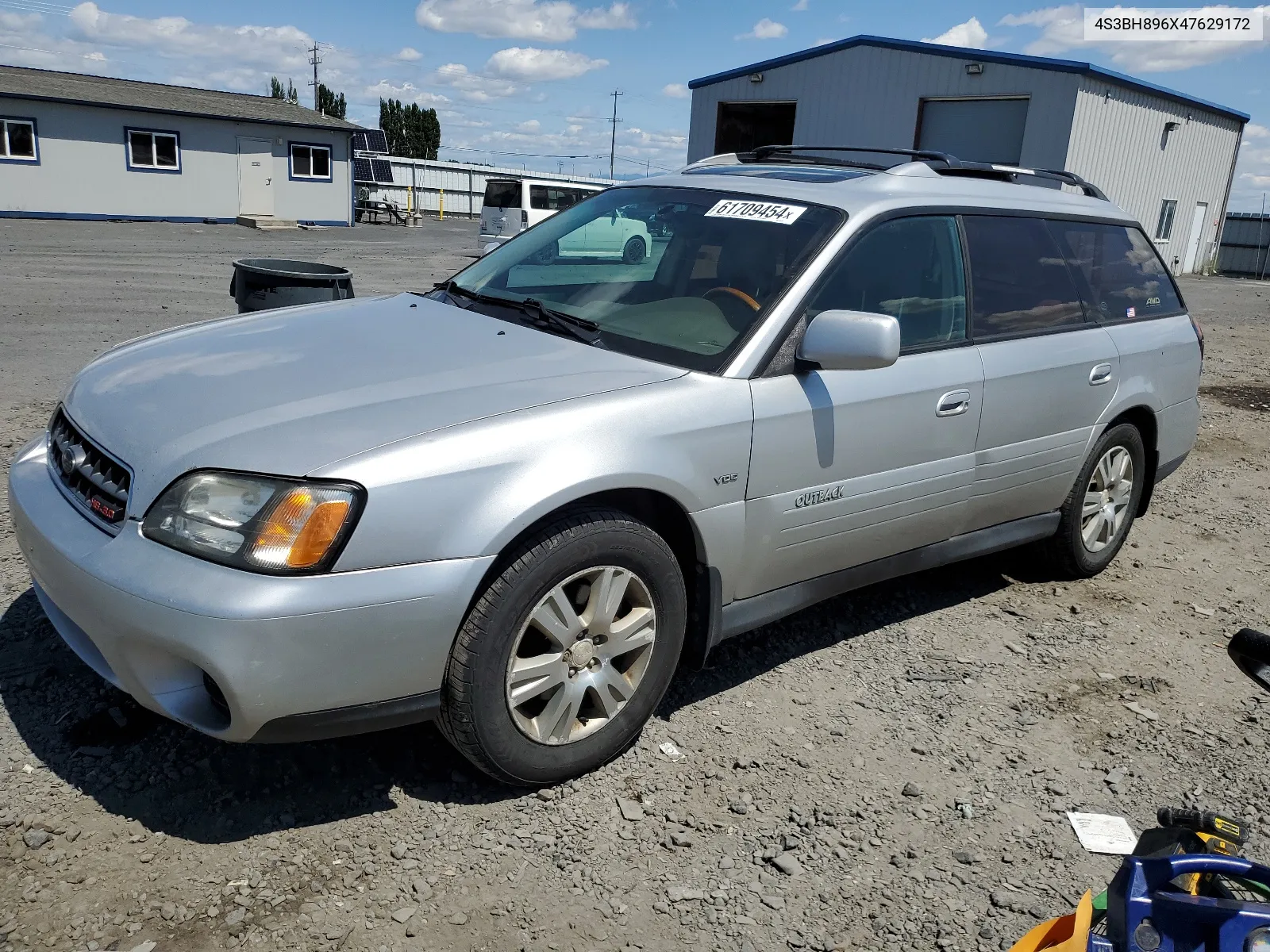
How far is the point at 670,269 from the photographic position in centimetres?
365

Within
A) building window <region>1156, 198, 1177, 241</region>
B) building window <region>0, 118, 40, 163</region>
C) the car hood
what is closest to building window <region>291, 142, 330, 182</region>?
building window <region>0, 118, 40, 163</region>

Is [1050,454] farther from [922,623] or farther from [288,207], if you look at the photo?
[288,207]

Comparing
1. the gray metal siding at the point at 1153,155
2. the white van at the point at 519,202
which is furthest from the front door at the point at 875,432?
the white van at the point at 519,202

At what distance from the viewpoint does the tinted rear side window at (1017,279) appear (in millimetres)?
3992

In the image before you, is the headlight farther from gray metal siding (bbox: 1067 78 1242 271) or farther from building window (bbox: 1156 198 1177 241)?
building window (bbox: 1156 198 1177 241)

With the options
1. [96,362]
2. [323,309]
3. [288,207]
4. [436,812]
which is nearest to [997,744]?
[436,812]

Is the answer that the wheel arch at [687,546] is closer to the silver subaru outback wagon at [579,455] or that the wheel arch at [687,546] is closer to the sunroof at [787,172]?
the silver subaru outback wagon at [579,455]

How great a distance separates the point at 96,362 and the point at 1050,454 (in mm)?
3712

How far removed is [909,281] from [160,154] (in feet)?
101

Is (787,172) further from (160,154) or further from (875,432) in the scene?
(160,154)

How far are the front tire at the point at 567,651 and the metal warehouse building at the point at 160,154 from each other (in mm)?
30132

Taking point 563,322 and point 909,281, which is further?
point 909,281

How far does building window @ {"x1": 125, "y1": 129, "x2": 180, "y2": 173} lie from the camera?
28.7m

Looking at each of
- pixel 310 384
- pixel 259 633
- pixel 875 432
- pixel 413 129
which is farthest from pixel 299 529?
pixel 413 129
